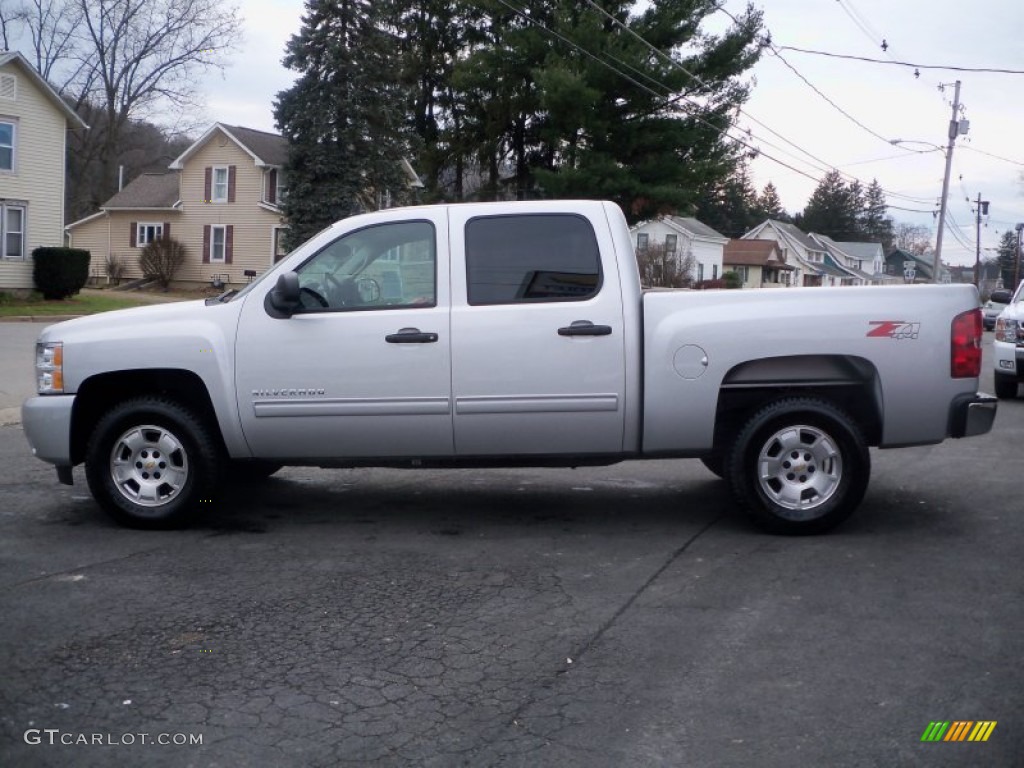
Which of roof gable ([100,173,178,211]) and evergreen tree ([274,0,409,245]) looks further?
roof gable ([100,173,178,211])

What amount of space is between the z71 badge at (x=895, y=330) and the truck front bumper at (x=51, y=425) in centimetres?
495

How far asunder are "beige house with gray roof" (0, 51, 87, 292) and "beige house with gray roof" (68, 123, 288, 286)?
11172mm

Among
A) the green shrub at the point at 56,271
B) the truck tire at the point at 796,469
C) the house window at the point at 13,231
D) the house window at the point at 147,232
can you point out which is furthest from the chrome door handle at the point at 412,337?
the house window at the point at 147,232

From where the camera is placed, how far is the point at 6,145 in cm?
3406

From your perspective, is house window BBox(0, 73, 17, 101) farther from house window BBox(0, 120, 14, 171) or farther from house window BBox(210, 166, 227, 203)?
house window BBox(210, 166, 227, 203)

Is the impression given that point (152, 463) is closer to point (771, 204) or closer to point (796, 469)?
point (796, 469)

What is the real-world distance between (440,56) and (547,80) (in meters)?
17.2

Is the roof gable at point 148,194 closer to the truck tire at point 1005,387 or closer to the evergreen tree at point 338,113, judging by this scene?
the evergreen tree at point 338,113

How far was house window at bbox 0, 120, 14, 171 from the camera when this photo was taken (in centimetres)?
3400

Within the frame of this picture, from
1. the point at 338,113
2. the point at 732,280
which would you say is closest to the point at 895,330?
the point at 338,113

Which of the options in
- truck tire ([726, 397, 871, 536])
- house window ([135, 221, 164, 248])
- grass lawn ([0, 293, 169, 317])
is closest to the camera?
truck tire ([726, 397, 871, 536])

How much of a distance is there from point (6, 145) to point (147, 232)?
1689cm

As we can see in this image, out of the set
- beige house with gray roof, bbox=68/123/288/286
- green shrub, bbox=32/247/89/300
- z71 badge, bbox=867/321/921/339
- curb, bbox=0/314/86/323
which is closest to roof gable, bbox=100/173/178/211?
beige house with gray roof, bbox=68/123/288/286

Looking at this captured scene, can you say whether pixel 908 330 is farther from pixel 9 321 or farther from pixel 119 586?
pixel 9 321
